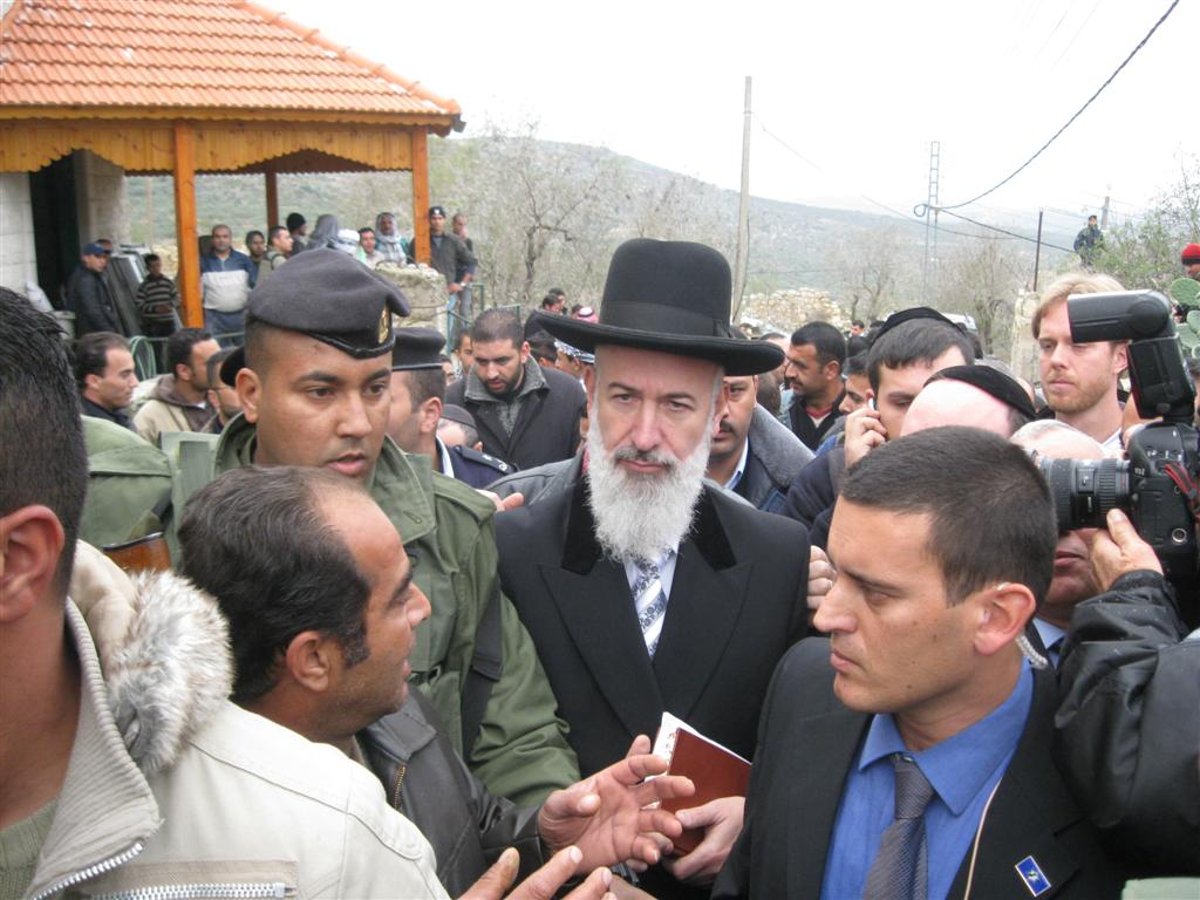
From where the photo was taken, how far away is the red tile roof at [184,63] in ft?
39.4

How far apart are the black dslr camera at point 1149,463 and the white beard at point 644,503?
992 mm

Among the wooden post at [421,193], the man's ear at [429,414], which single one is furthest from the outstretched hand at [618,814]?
the wooden post at [421,193]

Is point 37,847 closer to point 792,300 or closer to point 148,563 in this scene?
point 148,563

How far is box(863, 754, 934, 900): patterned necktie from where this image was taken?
6.72 feet

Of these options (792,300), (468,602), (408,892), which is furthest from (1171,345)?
(792,300)

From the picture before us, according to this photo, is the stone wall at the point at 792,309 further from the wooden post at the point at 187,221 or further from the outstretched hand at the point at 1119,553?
the outstretched hand at the point at 1119,553

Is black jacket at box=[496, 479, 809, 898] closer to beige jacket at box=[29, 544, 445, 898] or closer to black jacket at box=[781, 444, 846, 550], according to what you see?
black jacket at box=[781, 444, 846, 550]

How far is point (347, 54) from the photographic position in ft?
46.4

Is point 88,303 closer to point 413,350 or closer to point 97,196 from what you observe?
point 97,196

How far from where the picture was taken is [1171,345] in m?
2.58

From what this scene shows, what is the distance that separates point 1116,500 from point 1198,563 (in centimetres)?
20

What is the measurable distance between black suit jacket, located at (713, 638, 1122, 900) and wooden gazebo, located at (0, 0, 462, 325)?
37.3 feet

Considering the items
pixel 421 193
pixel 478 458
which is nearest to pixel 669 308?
pixel 478 458

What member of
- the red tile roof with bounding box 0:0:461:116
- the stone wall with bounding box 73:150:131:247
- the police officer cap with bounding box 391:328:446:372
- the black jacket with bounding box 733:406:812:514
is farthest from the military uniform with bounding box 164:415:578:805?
the stone wall with bounding box 73:150:131:247
